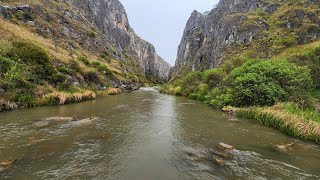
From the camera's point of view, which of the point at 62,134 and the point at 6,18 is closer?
the point at 62,134

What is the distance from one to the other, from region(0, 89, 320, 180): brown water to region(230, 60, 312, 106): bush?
6.39 meters

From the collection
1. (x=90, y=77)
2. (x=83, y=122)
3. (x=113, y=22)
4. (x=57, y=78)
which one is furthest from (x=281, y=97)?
(x=113, y=22)

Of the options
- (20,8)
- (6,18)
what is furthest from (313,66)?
(20,8)

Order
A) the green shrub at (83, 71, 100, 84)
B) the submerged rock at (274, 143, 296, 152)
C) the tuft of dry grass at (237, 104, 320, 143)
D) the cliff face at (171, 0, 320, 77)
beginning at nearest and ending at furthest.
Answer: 1. the submerged rock at (274, 143, 296, 152)
2. the tuft of dry grass at (237, 104, 320, 143)
3. the green shrub at (83, 71, 100, 84)
4. the cliff face at (171, 0, 320, 77)

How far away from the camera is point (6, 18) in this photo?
190 ft

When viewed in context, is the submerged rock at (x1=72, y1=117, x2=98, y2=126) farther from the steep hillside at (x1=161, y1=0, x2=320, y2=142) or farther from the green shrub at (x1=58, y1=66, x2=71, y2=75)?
the green shrub at (x1=58, y1=66, x2=71, y2=75)

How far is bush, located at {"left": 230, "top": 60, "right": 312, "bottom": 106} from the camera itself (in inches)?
1085

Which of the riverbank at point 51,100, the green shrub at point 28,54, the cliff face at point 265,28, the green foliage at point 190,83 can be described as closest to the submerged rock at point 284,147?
the riverbank at point 51,100

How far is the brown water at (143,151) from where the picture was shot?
1174 centimetres

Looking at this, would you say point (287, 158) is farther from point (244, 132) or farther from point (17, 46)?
point (17, 46)

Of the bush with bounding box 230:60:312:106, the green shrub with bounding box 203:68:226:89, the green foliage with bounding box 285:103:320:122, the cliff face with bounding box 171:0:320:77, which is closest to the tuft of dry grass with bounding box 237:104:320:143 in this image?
the green foliage with bounding box 285:103:320:122

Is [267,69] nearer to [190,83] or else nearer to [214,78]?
[214,78]

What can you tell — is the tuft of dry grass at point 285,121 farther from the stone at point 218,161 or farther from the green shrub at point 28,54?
the green shrub at point 28,54

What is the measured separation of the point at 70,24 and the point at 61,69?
4577 cm
